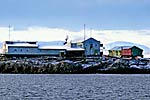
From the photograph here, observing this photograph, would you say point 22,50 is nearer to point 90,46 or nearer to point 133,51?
point 90,46

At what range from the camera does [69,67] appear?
108812 mm

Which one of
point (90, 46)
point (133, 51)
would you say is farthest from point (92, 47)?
point (133, 51)

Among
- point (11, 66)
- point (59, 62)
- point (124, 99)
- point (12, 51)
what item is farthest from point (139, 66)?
point (124, 99)

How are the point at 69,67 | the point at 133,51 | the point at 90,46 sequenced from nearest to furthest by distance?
the point at 69,67, the point at 90,46, the point at 133,51

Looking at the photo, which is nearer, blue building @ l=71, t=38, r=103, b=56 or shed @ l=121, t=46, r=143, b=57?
blue building @ l=71, t=38, r=103, b=56

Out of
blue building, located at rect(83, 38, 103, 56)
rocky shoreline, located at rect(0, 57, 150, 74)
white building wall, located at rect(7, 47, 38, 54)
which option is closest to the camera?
rocky shoreline, located at rect(0, 57, 150, 74)

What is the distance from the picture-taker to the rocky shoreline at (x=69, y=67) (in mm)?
107938

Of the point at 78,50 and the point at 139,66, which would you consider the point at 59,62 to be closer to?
the point at 139,66

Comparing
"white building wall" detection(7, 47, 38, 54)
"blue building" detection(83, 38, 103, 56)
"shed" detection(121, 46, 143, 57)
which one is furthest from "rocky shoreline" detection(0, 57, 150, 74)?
"shed" detection(121, 46, 143, 57)

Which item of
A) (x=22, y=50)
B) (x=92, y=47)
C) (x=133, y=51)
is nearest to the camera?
(x=22, y=50)

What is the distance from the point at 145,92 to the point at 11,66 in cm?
5294

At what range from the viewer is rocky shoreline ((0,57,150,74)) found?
107938 mm

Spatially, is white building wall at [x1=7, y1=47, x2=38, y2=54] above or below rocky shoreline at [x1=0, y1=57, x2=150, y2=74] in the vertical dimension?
above

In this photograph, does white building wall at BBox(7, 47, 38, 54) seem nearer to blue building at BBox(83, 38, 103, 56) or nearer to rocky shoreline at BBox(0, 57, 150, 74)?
blue building at BBox(83, 38, 103, 56)
